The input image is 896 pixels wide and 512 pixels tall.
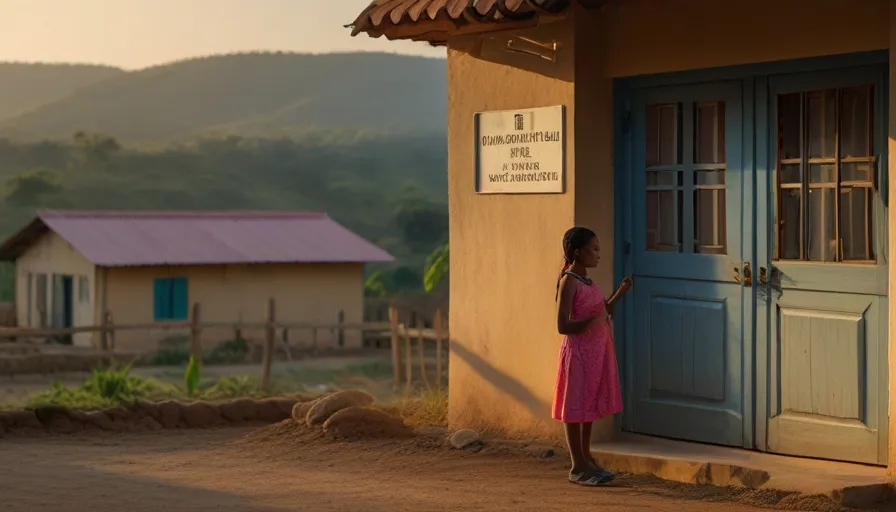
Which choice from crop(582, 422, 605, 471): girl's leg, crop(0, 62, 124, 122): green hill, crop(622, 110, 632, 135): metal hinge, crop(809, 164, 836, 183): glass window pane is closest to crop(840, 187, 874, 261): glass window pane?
crop(809, 164, 836, 183): glass window pane

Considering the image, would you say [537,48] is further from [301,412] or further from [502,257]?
[301,412]

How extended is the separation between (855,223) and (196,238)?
27202mm

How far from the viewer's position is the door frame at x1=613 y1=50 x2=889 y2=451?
8352mm

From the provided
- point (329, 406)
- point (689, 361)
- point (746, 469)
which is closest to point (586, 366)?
point (746, 469)

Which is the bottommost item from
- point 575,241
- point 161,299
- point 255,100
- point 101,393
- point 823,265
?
point 101,393

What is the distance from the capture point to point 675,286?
9.05 meters

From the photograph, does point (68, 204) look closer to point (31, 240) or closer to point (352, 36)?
point (31, 240)

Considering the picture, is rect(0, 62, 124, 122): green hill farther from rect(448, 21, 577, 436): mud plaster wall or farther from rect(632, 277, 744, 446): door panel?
rect(632, 277, 744, 446): door panel

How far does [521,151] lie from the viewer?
9594 mm

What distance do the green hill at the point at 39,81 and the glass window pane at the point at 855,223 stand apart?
98.5m

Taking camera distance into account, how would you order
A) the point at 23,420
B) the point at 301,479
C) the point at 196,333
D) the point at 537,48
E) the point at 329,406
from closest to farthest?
the point at 301,479, the point at 537,48, the point at 329,406, the point at 23,420, the point at 196,333

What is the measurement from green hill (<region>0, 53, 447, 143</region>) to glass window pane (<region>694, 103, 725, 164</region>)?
78.3m

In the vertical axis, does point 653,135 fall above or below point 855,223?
above

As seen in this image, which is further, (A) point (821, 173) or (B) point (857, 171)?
(A) point (821, 173)
